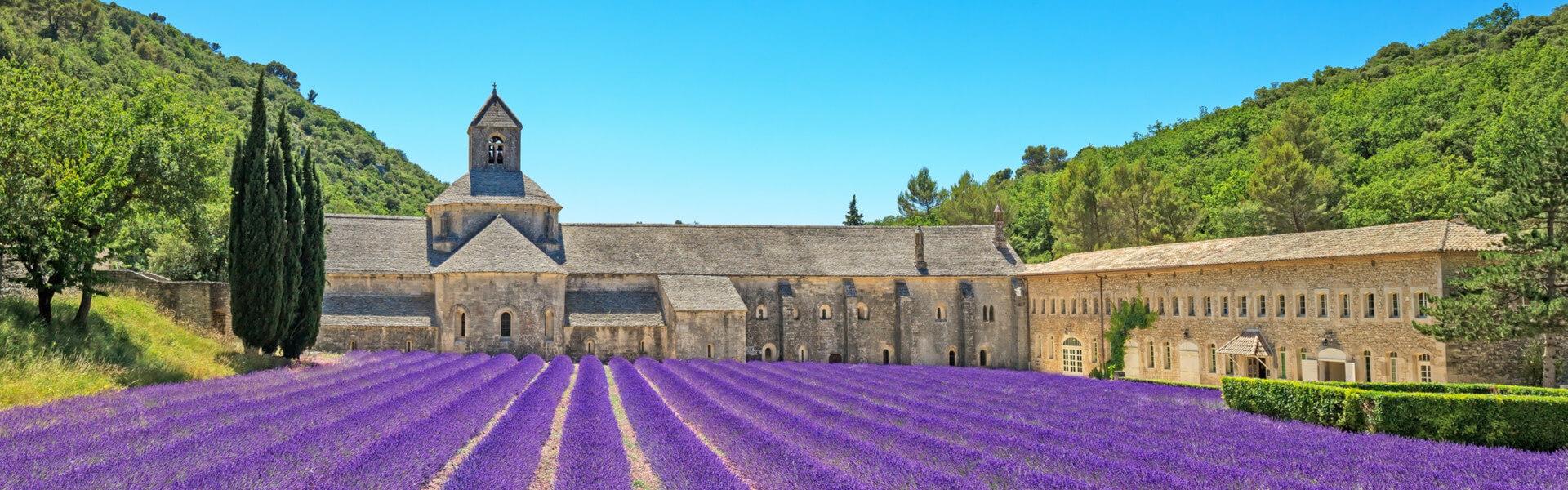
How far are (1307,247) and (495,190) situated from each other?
126 ft

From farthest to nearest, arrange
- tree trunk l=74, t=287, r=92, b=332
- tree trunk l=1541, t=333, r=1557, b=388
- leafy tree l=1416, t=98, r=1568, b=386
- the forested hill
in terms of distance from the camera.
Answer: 1. the forested hill
2. tree trunk l=1541, t=333, r=1557, b=388
3. leafy tree l=1416, t=98, r=1568, b=386
4. tree trunk l=74, t=287, r=92, b=332

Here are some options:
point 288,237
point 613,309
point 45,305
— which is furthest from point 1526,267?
point 613,309

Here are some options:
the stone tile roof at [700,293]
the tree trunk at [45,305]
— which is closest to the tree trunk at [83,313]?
the tree trunk at [45,305]

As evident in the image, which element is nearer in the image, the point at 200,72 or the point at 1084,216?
the point at 1084,216

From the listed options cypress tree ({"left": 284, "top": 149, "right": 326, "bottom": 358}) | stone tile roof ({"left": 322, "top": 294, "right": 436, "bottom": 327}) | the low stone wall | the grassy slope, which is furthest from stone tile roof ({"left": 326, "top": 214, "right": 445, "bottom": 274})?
the grassy slope

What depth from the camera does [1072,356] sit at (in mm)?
50312

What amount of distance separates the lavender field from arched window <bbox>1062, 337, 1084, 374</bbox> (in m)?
22.7

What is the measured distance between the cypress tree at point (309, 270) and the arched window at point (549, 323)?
45.5ft

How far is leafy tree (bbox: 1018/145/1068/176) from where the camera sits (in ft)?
485

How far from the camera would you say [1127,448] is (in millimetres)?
15750

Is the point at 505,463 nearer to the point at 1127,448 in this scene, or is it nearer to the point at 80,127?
the point at 1127,448

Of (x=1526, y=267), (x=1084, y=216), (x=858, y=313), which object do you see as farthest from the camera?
(x=1084, y=216)

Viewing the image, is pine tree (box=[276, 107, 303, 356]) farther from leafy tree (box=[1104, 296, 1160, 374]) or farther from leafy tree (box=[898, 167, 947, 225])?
leafy tree (box=[898, 167, 947, 225])

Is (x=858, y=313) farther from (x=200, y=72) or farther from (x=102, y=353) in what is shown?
(x=200, y=72)
